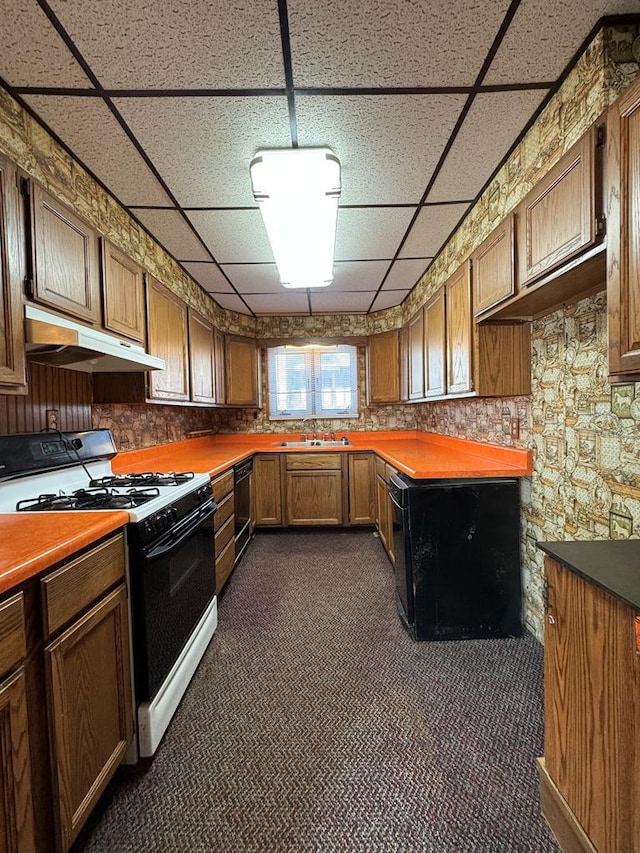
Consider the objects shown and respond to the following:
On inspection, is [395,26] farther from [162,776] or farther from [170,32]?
[162,776]

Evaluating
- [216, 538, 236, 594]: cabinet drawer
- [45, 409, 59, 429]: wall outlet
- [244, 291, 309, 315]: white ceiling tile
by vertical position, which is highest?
[244, 291, 309, 315]: white ceiling tile

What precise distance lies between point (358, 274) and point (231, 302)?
1.40 meters

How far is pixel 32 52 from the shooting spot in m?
1.28

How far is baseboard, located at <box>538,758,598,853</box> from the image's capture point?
103cm

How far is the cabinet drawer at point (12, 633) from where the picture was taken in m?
0.85

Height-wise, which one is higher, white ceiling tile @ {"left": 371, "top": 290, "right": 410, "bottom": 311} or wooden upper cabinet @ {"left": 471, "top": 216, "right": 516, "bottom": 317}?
white ceiling tile @ {"left": 371, "top": 290, "right": 410, "bottom": 311}

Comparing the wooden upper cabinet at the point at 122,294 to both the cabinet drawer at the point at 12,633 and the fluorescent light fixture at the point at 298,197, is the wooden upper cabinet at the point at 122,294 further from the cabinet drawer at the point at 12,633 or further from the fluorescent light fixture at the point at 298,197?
the cabinet drawer at the point at 12,633

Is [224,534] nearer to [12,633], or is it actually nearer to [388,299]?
[12,633]

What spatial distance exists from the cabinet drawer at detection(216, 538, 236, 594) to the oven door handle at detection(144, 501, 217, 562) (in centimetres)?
59

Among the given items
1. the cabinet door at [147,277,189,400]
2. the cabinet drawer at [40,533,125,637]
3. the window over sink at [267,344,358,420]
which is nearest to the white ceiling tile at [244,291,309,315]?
the window over sink at [267,344,358,420]

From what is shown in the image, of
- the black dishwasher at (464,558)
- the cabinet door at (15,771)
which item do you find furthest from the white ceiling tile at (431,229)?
the cabinet door at (15,771)

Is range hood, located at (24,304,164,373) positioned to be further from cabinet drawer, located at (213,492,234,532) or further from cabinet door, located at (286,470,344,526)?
cabinet door, located at (286,470,344,526)

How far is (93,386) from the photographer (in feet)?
7.50

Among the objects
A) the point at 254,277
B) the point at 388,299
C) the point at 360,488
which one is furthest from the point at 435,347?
the point at 360,488
